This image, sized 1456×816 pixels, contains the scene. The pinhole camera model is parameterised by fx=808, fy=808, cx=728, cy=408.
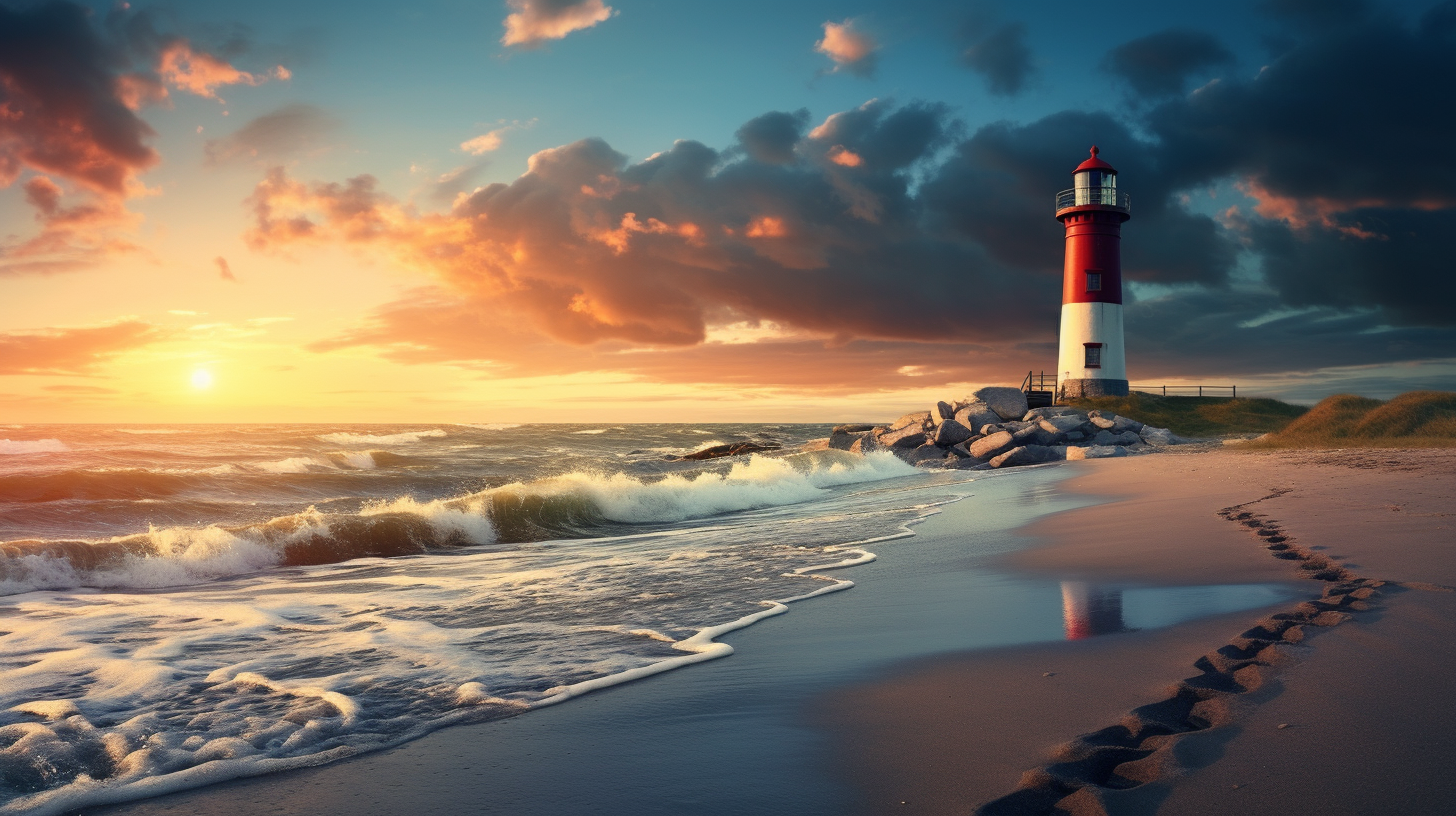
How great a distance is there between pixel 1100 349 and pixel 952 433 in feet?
47.7

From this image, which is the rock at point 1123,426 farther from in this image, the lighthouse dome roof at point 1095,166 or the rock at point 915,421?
the lighthouse dome roof at point 1095,166

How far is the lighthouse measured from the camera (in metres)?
35.3

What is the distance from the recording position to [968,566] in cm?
673

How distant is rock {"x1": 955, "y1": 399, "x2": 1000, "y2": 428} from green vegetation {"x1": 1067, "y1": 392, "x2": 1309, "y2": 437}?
8643 mm

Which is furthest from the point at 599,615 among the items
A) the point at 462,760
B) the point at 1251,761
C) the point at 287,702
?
the point at 1251,761

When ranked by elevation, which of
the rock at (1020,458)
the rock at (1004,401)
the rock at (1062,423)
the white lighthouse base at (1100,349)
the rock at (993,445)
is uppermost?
the white lighthouse base at (1100,349)

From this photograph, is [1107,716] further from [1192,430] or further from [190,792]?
[1192,430]

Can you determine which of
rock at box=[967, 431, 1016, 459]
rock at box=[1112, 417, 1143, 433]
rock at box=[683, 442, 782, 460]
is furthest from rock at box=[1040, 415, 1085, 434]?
rock at box=[683, 442, 782, 460]

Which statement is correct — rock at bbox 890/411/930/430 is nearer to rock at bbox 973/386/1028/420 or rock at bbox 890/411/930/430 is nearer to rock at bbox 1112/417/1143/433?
rock at bbox 973/386/1028/420

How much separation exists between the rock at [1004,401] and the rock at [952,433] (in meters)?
3.78

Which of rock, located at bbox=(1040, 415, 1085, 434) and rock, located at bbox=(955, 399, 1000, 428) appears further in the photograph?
rock, located at bbox=(955, 399, 1000, 428)

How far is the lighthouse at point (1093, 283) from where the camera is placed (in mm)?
35281

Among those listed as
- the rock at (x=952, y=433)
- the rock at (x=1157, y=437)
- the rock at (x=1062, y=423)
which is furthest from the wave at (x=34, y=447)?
the rock at (x=1157, y=437)

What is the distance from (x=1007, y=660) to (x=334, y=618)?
195 inches
